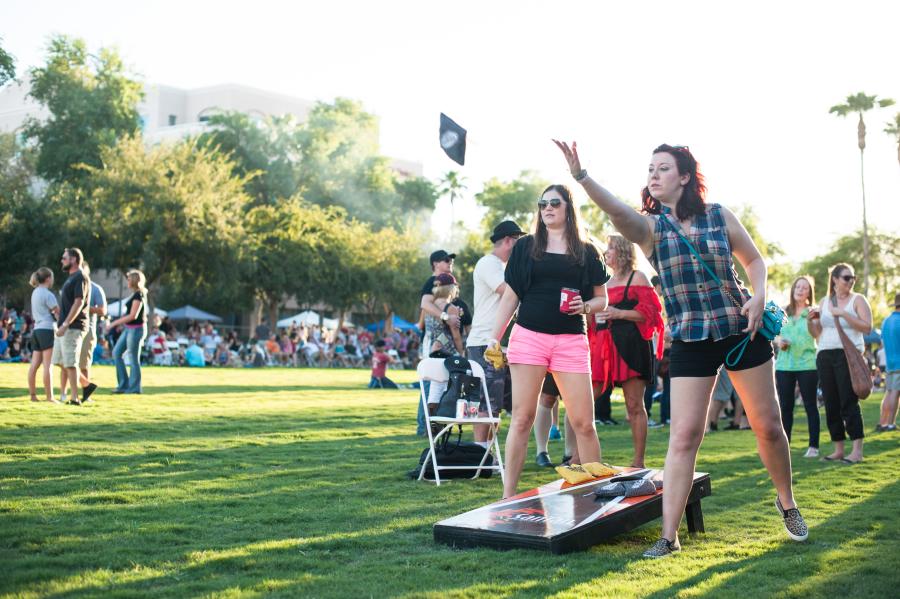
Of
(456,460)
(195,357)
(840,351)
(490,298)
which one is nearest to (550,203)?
(490,298)

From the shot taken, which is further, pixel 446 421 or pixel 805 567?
pixel 446 421

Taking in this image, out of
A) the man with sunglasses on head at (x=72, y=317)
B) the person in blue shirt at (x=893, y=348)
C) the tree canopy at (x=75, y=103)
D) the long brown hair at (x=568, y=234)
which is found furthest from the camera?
the tree canopy at (x=75, y=103)

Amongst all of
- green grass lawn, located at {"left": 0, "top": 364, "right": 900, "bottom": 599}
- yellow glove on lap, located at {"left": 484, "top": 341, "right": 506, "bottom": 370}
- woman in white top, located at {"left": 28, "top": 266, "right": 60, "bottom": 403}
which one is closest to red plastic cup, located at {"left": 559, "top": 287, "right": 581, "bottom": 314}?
yellow glove on lap, located at {"left": 484, "top": 341, "right": 506, "bottom": 370}

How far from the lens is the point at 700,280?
485cm

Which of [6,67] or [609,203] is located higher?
[6,67]

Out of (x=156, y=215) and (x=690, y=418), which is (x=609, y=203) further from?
(x=156, y=215)

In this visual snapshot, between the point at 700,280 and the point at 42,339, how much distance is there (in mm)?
10583

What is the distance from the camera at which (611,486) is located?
5.52m

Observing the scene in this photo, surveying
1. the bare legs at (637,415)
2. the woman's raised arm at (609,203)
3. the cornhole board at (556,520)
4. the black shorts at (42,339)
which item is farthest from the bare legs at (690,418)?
the black shorts at (42,339)

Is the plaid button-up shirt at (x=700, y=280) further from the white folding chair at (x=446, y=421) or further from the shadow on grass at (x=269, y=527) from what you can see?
the white folding chair at (x=446, y=421)

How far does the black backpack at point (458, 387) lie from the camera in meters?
7.77

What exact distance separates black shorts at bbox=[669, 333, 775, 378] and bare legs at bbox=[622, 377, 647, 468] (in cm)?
293

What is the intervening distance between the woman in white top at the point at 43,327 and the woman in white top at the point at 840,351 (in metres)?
9.94

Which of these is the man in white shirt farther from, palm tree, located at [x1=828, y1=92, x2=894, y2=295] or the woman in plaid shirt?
palm tree, located at [x1=828, y1=92, x2=894, y2=295]
